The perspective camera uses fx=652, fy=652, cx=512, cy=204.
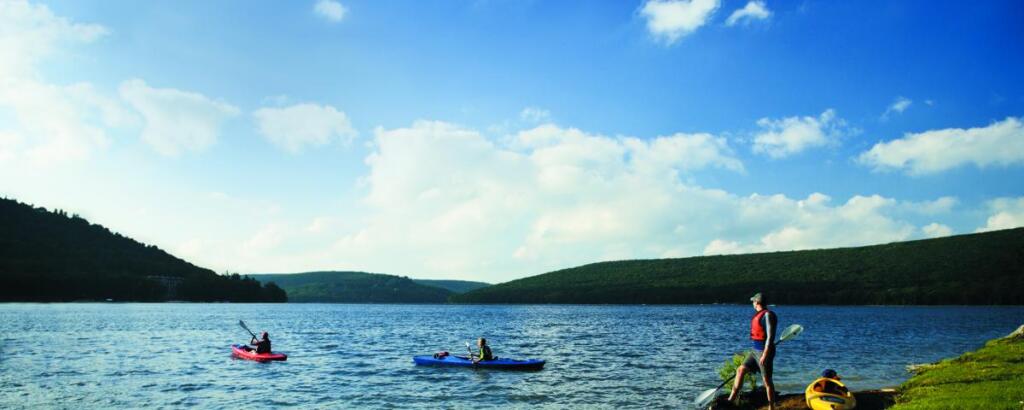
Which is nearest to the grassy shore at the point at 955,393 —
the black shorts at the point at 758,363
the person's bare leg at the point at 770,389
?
the person's bare leg at the point at 770,389

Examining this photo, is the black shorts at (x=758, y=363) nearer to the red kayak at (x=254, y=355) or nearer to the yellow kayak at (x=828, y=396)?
the yellow kayak at (x=828, y=396)

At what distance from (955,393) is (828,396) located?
3980 millimetres

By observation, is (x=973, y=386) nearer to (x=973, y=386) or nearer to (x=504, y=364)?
(x=973, y=386)

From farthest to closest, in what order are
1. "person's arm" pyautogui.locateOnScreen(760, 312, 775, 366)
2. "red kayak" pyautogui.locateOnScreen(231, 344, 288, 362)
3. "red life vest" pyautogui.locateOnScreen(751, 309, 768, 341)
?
"red kayak" pyautogui.locateOnScreen(231, 344, 288, 362), "red life vest" pyautogui.locateOnScreen(751, 309, 768, 341), "person's arm" pyautogui.locateOnScreen(760, 312, 775, 366)

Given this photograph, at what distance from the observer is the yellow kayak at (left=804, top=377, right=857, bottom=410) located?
17188mm

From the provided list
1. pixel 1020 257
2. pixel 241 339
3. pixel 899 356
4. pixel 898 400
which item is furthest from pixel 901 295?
pixel 898 400

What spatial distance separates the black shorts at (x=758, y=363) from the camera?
55.9 feet

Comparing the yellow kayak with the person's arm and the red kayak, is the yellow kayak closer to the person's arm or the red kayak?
the person's arm

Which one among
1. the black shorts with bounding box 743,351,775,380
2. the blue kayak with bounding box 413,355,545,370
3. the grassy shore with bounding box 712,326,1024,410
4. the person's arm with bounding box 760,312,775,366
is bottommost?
the blue kayak with bounding box 413,355,545,370

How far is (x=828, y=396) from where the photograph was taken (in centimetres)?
1742

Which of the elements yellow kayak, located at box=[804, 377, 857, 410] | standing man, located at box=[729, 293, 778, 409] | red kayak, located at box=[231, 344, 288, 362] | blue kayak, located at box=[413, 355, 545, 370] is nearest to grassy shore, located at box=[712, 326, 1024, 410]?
yellow kayak, located at box=[804, 377, 857, 410]

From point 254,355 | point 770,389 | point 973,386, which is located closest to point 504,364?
point 254,355

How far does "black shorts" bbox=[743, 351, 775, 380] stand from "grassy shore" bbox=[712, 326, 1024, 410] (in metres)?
1.65

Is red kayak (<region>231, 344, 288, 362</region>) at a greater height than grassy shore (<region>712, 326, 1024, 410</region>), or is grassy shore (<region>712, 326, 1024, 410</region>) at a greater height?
grassy shore (<region>712, 326, 1024, 410</region>)
